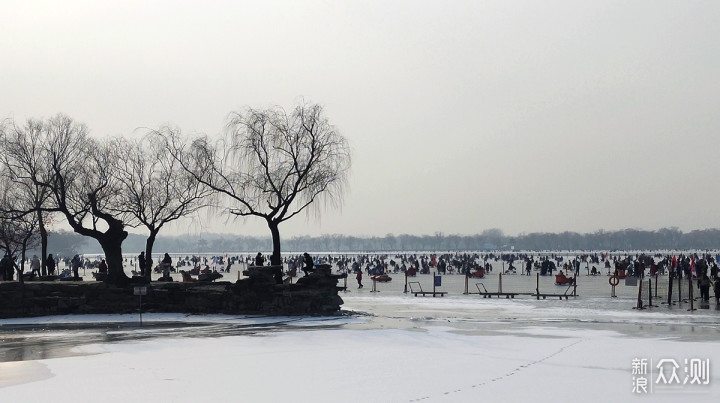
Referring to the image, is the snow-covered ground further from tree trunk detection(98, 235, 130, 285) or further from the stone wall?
tree trunk detection(98, 235, 130, 285)

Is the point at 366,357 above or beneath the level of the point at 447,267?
above

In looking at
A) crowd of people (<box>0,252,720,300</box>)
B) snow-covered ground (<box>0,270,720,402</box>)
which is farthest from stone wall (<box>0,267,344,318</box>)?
crowd of people (<box>0,252,720,300</box>)

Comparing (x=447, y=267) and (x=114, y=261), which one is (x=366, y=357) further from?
(x=447, y=267)

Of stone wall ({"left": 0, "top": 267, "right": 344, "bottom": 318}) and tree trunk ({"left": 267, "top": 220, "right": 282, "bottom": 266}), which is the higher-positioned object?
tree trunk ({"left": 267, "top": 220, "right": 282, "bottom": 266})

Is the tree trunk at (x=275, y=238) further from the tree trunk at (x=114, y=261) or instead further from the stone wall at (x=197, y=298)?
the tree trunk at (x=114, y=261)

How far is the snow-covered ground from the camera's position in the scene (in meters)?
13.0

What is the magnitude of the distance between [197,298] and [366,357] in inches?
520

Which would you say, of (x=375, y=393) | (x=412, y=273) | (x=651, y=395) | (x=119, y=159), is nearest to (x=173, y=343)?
(x=375, y=393)

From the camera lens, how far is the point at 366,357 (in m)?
16.8

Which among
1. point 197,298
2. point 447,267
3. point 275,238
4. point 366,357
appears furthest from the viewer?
point 447,267

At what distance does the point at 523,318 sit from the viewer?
86.0 ft

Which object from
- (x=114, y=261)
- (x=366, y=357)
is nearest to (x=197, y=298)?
(x=114, y=261)

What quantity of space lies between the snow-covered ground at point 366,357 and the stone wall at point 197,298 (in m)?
0.99

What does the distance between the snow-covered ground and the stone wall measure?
3.24ft
